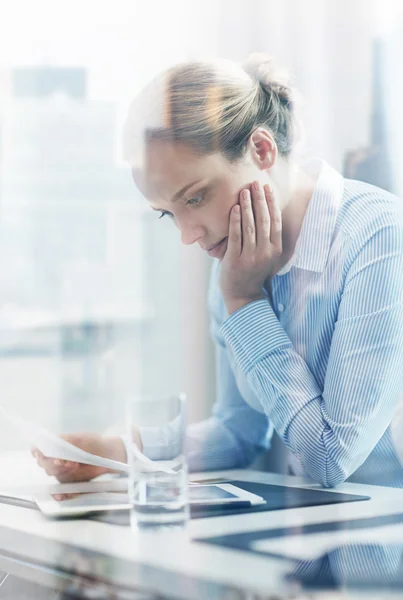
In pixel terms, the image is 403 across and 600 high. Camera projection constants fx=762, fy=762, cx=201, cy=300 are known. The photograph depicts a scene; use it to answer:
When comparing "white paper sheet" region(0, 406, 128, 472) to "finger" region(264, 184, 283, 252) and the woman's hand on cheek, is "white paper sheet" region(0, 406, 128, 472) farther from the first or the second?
"finger" region(264, 184, 283, 252)

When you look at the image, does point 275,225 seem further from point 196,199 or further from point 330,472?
point 330,472

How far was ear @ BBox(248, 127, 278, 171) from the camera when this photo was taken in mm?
1151

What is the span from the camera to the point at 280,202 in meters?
1.18

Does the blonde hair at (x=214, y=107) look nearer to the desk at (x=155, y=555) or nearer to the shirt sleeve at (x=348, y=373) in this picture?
the shirt sleeve at (x=348, y=373)

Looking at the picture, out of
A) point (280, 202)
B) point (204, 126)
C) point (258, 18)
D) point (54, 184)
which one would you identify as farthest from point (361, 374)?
point (54, 184)

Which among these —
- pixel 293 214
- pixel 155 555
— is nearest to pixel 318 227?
pixel 293 214

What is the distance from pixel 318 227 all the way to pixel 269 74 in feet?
0.83

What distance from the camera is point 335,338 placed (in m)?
1.08

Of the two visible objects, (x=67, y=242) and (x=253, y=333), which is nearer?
(x=253, y=333)

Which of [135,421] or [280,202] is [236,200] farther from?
[135,421]

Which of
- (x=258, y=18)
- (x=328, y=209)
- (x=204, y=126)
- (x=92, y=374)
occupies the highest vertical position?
(x=258, y=18)

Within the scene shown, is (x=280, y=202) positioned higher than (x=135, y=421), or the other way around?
(x=280, y=202)

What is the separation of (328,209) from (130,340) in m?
0.72

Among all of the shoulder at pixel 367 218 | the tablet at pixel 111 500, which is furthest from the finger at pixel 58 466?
the shoulder at pixel 367 218
